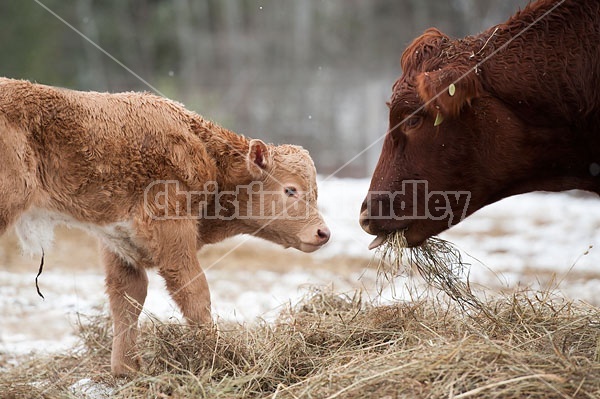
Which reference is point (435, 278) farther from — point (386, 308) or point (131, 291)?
point (131, 291)

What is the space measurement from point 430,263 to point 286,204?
4.03 feet

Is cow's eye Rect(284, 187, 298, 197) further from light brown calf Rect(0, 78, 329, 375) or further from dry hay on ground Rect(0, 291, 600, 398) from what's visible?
dry hay on ground Rect(0, 291, 600, 398)

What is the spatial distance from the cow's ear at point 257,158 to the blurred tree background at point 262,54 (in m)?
14.4

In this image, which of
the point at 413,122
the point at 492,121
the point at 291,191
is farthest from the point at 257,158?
the point at 492,121

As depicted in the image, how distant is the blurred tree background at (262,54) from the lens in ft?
72.0

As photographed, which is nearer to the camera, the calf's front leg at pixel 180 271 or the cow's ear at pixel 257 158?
the calf's front leg at pixel 180 271

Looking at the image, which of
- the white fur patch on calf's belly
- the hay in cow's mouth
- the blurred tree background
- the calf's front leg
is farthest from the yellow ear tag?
the blurred tree background

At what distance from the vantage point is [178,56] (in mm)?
28109

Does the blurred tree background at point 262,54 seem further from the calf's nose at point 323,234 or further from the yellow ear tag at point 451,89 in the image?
the yellow ear tag at point 451,89

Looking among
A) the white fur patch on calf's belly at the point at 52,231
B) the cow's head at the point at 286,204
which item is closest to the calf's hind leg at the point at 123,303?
the white fur patch on calf's belly at the point at 52,231

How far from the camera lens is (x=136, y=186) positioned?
15.0ft

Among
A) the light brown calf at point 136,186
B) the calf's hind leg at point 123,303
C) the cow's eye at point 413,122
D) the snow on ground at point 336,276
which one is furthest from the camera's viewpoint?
the snow on ground at point 336,276

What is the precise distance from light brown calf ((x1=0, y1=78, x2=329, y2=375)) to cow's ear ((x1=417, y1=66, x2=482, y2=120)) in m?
1.40

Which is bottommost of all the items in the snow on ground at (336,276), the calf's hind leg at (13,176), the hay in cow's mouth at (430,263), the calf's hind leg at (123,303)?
the snow on ground at (336,276)
